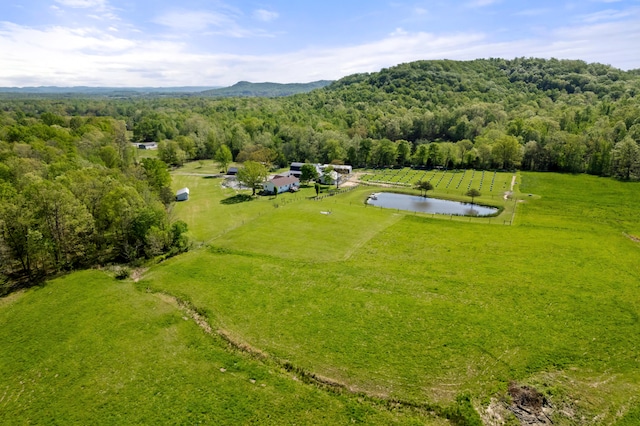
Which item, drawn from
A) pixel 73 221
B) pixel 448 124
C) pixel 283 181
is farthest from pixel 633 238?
pixel 448 124

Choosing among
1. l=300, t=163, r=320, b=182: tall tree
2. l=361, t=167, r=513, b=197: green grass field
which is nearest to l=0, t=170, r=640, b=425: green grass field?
l=361, t=167, r=513, b=197: green grass field

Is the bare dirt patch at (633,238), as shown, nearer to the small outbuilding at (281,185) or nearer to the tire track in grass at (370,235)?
the tire track in grass at (370,235)

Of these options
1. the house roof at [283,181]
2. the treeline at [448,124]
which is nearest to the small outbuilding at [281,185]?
the house roof at [283,181]

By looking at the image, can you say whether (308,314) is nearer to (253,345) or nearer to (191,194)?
(253,345)

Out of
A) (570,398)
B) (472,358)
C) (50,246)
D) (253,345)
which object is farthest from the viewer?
(50,246)

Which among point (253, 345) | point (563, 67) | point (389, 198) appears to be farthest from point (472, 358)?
point (563, 67)

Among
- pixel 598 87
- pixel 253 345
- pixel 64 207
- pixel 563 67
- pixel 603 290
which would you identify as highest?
pixel 563 67

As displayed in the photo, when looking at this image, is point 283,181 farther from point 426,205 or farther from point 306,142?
point 306,142
